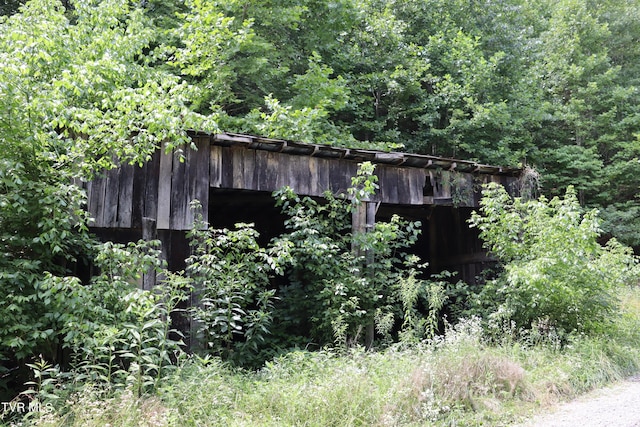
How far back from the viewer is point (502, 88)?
17.9 meters

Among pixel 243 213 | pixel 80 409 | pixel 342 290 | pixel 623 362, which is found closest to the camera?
pixel 80 409

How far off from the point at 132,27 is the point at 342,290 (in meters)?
7.32

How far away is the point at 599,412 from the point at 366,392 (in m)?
2.52

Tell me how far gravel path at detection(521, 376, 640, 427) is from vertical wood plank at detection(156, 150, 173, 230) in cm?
521

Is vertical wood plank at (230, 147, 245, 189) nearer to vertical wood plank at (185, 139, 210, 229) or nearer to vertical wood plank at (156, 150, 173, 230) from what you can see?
vertical wood plank at (185, 139, 210, 229)

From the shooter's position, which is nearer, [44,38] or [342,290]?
[44,38]

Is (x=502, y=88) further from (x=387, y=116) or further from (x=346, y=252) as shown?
(x=346, y=252)

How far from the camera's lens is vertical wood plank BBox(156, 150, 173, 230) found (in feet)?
23.4

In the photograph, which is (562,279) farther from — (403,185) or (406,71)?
(406,71)

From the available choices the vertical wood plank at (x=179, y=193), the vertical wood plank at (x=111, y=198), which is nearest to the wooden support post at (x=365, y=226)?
the vertical wood plank at (x=179, y=193)

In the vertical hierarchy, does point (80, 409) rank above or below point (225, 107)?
below

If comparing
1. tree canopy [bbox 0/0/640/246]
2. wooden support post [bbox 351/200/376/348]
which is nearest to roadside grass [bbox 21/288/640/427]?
wooden support post [bbox 351/200/376/348]

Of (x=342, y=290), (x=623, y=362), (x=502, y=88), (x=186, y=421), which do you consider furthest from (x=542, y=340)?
(x=502, y=88)

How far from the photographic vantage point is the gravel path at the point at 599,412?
4877 millimetres
